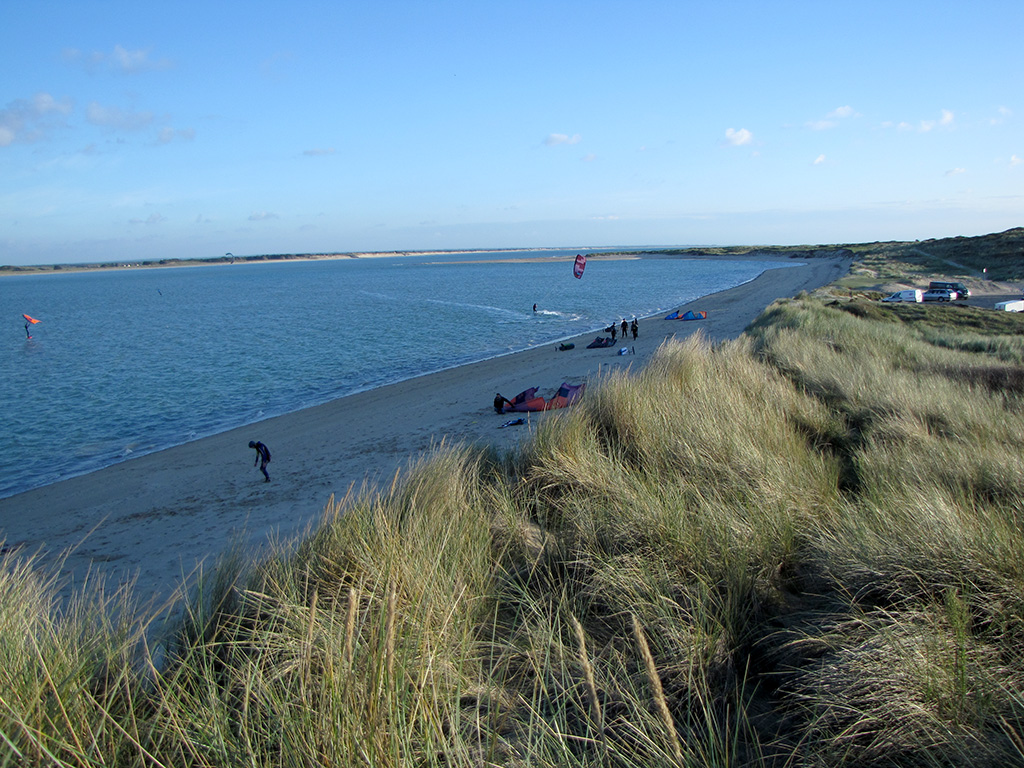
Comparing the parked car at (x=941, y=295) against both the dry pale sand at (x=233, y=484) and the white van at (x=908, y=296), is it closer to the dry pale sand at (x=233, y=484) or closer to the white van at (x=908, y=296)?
the white van at (x=908, y=296)

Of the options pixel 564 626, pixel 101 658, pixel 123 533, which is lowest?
pixel 123 533

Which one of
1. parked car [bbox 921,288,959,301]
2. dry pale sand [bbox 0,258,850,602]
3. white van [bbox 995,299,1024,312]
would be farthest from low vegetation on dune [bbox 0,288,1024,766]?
parked car [bbox 921,288,959,301]

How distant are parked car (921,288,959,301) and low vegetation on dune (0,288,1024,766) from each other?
1271 inches

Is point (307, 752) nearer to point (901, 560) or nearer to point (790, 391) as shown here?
point (901, 560)

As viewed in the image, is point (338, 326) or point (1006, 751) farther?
point (338, 326)

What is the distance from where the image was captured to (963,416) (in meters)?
6.22

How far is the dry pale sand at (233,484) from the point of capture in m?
8.15

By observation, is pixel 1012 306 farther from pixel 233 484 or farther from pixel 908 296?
pixel 233 484

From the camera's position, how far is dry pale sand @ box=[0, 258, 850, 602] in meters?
8.15

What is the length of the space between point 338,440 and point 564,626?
1157 cm

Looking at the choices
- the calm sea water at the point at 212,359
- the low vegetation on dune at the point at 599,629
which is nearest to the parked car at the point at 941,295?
the calm sea water at the point at 212,359

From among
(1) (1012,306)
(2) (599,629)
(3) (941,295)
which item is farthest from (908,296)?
(2) (599,629)

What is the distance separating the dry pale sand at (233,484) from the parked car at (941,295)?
23.5 m

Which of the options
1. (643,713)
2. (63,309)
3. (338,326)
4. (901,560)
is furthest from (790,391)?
(63,309)
